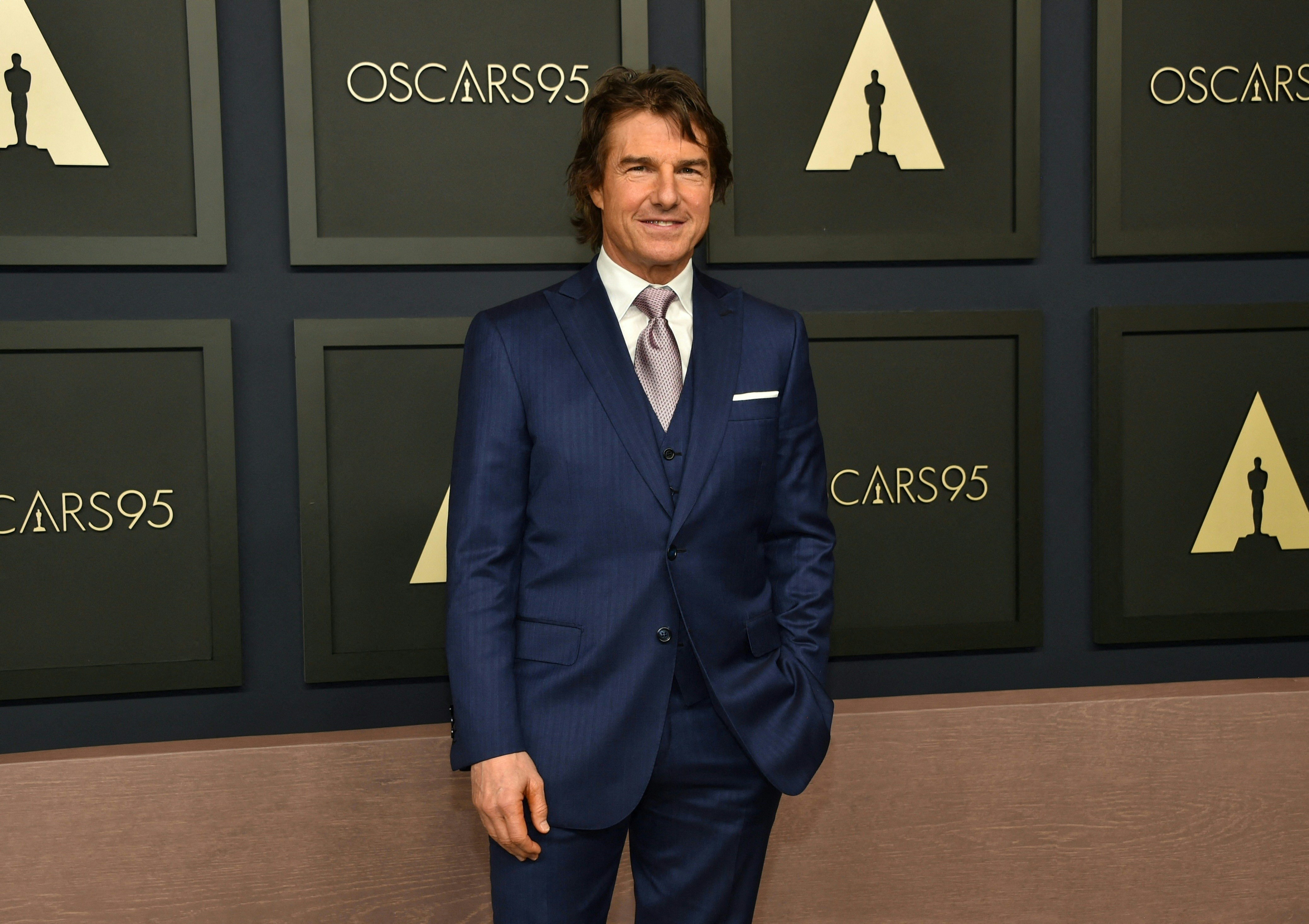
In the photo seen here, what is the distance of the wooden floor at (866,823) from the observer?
5.97 feet

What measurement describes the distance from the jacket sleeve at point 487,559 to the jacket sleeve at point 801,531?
0.36 metres

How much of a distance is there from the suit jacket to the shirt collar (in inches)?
1.4

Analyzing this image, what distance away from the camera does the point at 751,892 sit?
1.39 metres

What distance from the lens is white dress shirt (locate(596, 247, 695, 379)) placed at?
135cm

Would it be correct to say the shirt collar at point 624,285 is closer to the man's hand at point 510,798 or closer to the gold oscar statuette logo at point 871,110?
the man's hand at point 510,798

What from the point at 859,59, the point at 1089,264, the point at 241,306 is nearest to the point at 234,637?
the point at 241,306

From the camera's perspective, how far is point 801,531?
139 cm

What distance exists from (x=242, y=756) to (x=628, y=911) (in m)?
0.79

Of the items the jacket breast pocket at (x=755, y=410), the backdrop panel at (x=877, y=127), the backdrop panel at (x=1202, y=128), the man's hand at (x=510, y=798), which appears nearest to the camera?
the man's hand at (x=510, y=798)

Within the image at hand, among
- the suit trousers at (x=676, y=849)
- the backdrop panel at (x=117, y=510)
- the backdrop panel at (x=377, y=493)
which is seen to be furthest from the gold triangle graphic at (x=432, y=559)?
the suit trousers at (x=676, y=849)

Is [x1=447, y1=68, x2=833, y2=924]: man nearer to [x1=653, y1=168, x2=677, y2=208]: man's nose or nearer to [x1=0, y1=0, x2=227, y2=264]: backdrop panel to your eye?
[x1=653, y1=168, x2=677, y2=208]: man's nose

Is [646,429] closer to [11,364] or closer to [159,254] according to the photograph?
[159,254]

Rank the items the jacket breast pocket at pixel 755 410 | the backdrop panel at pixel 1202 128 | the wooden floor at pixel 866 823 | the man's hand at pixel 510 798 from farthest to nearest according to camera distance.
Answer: the backdrop panel at pixel 1202 128
the wooden floor at pixel 866 823
the jacket breast pocket at pixel 755 410
the man's hand at pixel 510 798

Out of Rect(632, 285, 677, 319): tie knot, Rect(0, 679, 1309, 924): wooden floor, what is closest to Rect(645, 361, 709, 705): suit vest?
Rect(632, 285, 677, 319): tie knot
